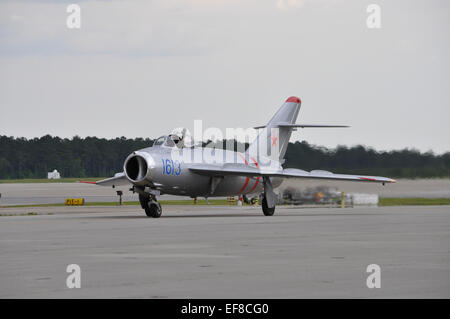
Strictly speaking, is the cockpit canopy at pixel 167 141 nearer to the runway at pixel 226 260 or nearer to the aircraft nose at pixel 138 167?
the aircraft nose at pixel 138 167

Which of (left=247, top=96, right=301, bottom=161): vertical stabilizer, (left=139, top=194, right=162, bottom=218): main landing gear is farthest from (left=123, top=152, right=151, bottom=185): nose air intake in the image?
(left=247, top=96, right=301, bottom=161): vertical stabilizer

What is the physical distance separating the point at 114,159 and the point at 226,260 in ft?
350

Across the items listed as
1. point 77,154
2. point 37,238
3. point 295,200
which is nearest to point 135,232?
point 37,238

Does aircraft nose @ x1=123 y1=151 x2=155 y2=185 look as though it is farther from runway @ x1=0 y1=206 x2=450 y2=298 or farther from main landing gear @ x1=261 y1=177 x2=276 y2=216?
runway @ x1=0 y1=206 x2=450 y2=298

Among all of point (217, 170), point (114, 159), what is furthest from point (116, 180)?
point (114, 159)

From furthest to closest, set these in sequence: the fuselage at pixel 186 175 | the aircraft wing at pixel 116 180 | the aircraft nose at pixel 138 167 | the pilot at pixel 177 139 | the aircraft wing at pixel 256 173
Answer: the aircraft wing at pixel 116 180
the aircraft wing at pixel 256 173
the pilot at pixel 177 139
the fuselage at pixel 186 175
the aircraft nose at pixel 138 167

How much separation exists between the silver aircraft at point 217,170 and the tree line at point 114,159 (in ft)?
6.42

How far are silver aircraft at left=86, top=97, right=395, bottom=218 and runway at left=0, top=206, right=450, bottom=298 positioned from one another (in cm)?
673

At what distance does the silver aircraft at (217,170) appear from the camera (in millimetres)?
32906

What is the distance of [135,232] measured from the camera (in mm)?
23891

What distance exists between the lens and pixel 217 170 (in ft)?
114

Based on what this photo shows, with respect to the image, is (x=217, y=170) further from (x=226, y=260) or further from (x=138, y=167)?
(x=226, y=260)

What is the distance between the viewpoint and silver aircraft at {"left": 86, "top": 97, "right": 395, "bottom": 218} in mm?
32906

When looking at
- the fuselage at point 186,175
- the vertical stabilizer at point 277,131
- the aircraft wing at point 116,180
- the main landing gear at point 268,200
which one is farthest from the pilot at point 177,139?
the vertical stabilizer at point 277,131
